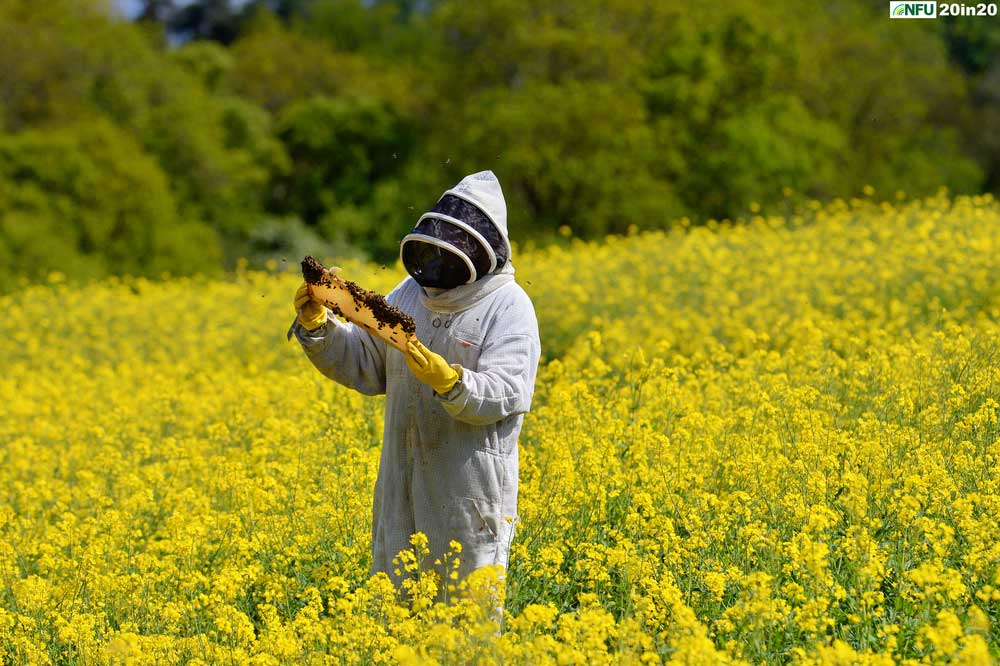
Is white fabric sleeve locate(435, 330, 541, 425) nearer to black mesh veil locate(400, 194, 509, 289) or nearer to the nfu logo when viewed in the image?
black mesh veil locate(400, 194, 509, 289)

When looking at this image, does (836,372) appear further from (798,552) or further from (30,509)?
(30,509)

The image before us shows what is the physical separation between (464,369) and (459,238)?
0.44 meters

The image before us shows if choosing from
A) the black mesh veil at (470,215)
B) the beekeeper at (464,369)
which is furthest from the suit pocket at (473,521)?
the black mesh veil at (470,215)

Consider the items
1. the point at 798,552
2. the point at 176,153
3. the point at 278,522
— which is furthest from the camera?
the point at 176,153

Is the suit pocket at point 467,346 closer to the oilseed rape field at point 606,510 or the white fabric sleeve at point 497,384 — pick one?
the white fabric sleeve at point 497,384

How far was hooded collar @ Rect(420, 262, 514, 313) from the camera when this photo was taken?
418 cm

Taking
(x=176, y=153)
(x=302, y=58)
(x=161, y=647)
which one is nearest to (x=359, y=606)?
(x=161, y=647)

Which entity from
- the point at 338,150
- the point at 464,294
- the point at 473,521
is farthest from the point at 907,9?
the point at 473,521

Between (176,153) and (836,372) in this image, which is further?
(176,153)

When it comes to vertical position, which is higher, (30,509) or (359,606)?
(30,509)

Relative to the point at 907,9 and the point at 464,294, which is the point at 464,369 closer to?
the point at 464,294

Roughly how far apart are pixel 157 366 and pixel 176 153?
2063 cm

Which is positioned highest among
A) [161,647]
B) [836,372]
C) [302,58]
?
[302,58]

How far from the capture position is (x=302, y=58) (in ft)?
157
